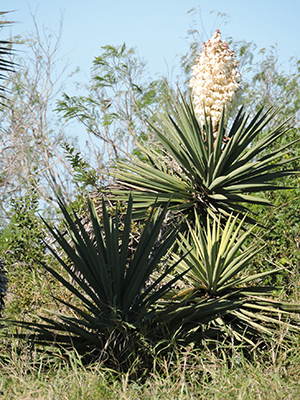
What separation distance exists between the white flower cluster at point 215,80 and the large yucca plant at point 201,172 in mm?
158

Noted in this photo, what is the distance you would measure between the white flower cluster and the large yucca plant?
16cm

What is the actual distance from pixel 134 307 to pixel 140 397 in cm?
80

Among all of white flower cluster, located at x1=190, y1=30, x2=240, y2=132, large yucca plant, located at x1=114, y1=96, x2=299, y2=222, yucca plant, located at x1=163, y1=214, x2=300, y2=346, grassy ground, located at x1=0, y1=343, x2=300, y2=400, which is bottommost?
grassy ground, located at x1=0, y1=343, x2=300, y2=400

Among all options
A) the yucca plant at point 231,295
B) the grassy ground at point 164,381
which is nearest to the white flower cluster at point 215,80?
the yucca plant at point 231,295

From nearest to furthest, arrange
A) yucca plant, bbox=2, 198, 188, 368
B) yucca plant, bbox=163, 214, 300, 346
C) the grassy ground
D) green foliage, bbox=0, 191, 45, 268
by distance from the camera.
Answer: the grassy ground, yucca plant, bbox=2, 198, 188, 368, yucca plant, bbox=163, 214, 300, 346, green foliage, bbox=0, 191, 45, 268

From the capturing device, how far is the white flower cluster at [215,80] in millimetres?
6566

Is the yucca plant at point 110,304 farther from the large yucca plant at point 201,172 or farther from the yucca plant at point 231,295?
the large yucca plant at point 201,172

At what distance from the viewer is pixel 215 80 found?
6.61 metres

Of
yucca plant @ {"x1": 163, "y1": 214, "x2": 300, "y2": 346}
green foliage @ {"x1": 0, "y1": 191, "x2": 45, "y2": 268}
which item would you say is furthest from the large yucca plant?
green foliage @ {"x1": 0, "y1": 191, "x2": 45, "y2": 268}

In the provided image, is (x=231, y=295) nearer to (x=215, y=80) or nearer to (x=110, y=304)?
(x=110, y=304)

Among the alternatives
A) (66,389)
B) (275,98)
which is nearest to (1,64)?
(66,389)

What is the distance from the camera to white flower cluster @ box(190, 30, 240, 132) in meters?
6.57

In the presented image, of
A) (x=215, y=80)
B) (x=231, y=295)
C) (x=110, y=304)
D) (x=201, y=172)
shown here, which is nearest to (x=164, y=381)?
(x=110, y=304)

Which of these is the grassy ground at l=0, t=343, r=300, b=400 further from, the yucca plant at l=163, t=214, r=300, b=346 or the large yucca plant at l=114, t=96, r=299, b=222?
the large yucca plant at l=114, t=96, r=299, b=222
